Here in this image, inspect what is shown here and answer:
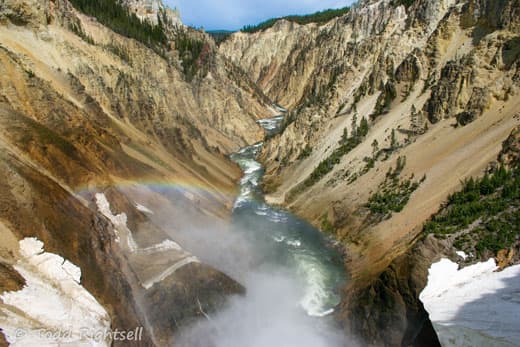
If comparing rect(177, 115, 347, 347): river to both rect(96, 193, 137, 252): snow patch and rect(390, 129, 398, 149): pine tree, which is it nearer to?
rect(96, 193, 137, 252): snow patch

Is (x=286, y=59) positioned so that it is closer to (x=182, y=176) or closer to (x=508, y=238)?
(x=182, y=176)

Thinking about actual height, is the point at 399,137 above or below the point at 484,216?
below

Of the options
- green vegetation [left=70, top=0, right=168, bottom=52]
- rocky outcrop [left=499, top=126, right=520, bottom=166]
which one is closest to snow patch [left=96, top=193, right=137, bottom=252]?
rocky outcrop [left=499, top=126, right=520, bottom=166]

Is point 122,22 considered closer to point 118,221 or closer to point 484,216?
point 118,221

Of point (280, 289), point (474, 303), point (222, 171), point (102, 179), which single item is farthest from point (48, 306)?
point (222, 171)

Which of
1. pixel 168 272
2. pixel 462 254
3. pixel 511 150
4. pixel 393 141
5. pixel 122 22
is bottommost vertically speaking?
pixel 168 272

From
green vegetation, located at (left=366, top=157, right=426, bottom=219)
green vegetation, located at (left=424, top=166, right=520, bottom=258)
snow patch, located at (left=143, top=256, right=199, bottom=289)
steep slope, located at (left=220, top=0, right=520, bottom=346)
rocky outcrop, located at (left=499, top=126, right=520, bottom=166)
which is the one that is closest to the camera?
snow patch, located at (left=143, top=256, right=199, bottom=289)

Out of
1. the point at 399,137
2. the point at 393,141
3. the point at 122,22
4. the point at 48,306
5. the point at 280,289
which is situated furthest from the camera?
the point at 122,22
